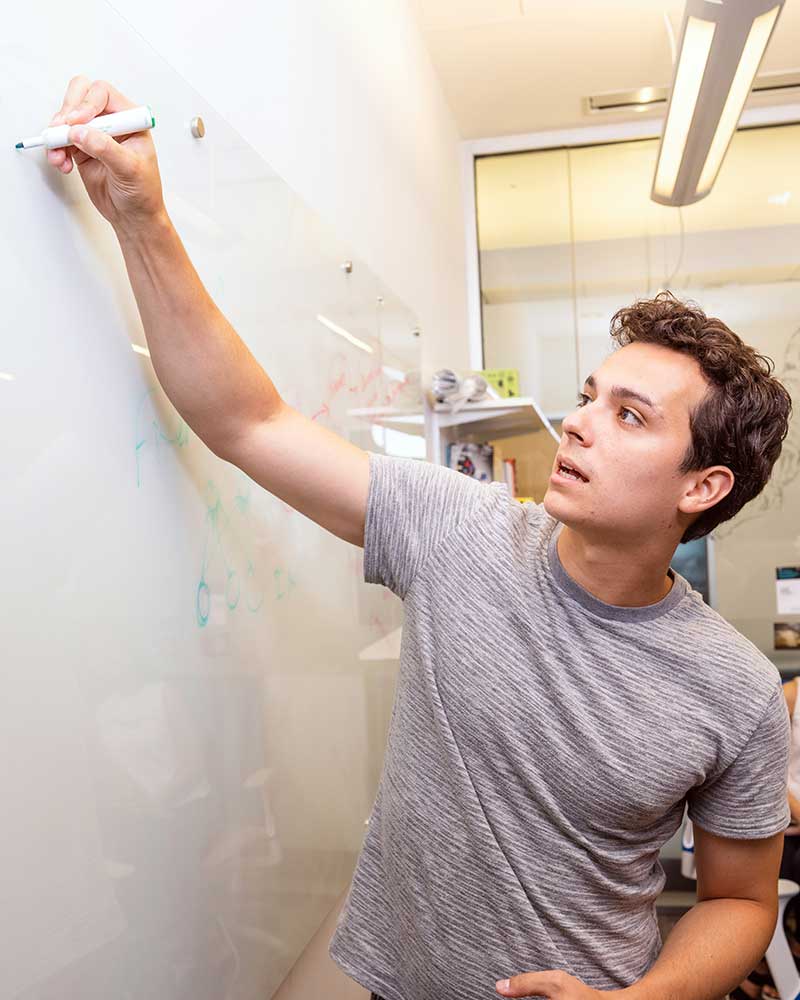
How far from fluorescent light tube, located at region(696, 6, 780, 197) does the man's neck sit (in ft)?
4.18

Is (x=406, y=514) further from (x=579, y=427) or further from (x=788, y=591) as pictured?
(x=788, y=591)

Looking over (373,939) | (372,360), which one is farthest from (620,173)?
(373,939)

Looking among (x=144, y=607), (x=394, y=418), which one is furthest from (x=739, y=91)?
(x=144, y=607)

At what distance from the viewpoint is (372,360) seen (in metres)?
1.73

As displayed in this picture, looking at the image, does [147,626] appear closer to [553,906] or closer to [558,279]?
[553,906]

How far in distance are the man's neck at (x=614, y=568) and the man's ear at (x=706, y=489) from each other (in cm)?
6

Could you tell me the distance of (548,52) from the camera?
2.77 m

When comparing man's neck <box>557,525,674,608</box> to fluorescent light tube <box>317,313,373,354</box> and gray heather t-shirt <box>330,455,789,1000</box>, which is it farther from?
fluorescent light tube <box>317,313,373,354</box>

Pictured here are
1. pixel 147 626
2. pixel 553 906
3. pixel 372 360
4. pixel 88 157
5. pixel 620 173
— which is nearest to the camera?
pixel 88 157

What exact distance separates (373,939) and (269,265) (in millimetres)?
858

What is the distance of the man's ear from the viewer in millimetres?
1091

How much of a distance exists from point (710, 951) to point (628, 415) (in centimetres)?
64

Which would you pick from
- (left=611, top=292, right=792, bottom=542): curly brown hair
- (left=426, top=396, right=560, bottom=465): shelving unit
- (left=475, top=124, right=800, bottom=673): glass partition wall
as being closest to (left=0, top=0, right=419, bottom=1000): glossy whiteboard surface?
(left=611, top=292, right=792, bottom=542): curly brown hair

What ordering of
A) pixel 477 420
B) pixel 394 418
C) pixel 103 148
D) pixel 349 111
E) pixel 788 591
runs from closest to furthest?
1. pixel 103 148
2. pixel 349 111
3. pixel 394 418
4. pixel 477 420
5. pixel 788 591
